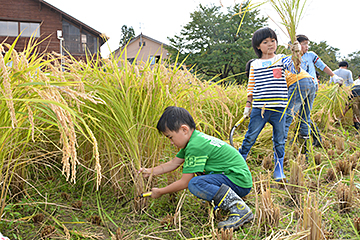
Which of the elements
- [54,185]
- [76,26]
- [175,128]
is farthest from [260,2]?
[76,26]

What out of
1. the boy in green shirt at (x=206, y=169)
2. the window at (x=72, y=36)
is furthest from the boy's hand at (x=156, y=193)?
the window at (x=72, y=36)

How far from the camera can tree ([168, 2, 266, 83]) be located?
24703 millimetres

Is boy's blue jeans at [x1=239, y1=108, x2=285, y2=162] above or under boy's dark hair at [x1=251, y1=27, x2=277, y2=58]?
under

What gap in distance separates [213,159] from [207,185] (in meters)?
0.22

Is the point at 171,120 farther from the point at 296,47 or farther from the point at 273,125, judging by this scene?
the point at 273,125

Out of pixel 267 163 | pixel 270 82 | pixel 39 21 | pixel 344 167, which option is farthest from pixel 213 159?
pixel 39 21

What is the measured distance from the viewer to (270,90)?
2693 mm

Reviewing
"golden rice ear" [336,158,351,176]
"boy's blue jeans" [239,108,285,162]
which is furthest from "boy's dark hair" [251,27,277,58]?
"golden rice ear" [336,158,351,176]

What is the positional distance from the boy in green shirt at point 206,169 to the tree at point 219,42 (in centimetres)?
2225

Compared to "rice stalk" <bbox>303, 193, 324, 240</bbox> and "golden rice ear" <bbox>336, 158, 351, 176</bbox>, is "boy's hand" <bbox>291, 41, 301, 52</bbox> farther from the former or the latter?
"golden rice ear" <bbox>336, 158, 351, 176</bbox>

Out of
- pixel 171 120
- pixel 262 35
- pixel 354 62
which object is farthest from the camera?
pixel 354 62

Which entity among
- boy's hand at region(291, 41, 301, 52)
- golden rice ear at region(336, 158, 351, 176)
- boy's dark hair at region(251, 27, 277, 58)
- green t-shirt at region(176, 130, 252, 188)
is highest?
→ boy's dark hair at region(251, 27, 277, 58)

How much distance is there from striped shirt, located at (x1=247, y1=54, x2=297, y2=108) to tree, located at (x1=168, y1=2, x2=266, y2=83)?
69.7 feet

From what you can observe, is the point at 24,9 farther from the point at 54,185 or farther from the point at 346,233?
the point at 346,233
